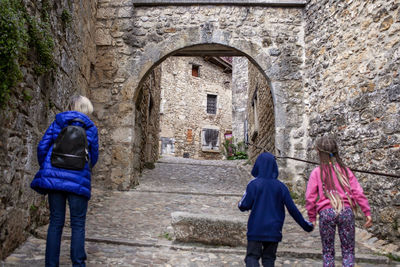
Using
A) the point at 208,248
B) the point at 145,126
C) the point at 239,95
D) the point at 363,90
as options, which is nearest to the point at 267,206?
the point at 208,248

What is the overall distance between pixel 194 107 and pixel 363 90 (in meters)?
16.4

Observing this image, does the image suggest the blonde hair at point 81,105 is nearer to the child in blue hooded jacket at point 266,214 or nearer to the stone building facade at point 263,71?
the stone building facade at point 263,71

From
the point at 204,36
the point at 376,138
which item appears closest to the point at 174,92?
the point at 204,36

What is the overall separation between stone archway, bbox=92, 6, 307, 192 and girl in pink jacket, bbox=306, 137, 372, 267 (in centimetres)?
361

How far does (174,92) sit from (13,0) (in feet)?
55.5

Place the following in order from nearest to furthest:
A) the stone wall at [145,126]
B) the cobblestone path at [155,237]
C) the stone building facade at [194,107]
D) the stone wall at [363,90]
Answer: the cobblestone path at [155,237], the stone wall at [363,90], the stone wall at [145,126], the stone building facade at [194,107]

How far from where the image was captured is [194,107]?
816 inches

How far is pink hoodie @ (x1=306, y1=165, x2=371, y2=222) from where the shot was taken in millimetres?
2520

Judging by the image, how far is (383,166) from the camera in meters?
4.00

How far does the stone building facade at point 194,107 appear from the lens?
19.5 meters

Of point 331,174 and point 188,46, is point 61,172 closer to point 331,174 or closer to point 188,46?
point 331,174

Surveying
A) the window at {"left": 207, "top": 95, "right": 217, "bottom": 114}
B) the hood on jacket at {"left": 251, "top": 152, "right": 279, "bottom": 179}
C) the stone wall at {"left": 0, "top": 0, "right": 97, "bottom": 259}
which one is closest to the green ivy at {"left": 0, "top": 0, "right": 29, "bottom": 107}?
the stone wall at {"left": 0, "top": 0, "right": 97, "bottom": 259}

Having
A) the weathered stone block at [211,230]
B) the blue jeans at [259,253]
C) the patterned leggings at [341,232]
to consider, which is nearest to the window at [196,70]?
the weathered stone block at [211,230]

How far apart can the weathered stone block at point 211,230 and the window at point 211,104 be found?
1812cm
